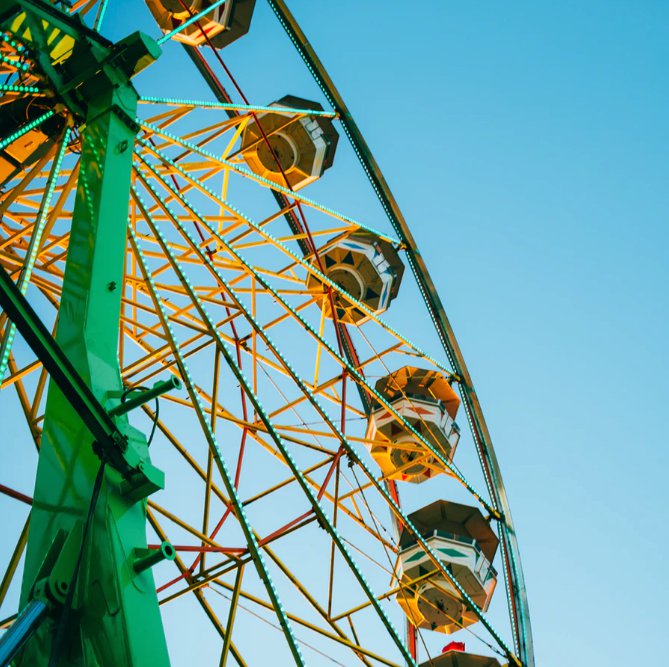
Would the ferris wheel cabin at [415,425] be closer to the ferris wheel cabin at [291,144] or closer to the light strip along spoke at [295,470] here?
the ferris wheel cabin at [291,144]

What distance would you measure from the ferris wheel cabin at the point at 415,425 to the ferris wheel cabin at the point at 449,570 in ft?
2.64

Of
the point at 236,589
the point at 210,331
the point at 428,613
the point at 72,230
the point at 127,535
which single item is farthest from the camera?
the point at 428,613

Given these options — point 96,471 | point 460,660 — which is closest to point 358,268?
point 460,660

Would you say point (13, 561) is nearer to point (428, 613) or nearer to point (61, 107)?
point (61, 107)

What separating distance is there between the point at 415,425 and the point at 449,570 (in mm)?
2047

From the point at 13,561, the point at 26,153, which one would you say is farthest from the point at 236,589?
the point at 26,153

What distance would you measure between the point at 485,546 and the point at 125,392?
8.75 metres

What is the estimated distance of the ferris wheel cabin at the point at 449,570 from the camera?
11.9 meters

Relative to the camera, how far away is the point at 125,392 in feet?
14.7

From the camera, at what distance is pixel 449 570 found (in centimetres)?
1189

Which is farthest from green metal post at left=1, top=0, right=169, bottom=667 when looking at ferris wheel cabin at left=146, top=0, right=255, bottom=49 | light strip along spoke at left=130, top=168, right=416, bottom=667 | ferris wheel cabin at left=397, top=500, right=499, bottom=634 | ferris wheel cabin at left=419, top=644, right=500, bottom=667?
ferris wheel cabin at left=419, top=644, right=500, bottom=667

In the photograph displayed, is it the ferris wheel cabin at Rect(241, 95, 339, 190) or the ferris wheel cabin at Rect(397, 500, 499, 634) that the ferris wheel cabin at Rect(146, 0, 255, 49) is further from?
the ferris wheel cabin at Rect(397, 500, 499, 634)

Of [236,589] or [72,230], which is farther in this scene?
[236,589]

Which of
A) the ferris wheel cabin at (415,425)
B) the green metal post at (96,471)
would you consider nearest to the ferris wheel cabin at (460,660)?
the ferris wheel cabin at (415,425)
